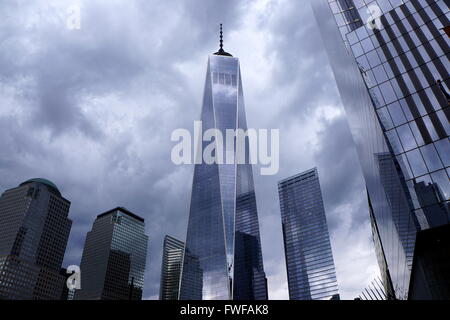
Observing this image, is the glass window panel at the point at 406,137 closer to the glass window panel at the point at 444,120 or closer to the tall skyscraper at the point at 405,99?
the tall skyscraper at the point at 405,99

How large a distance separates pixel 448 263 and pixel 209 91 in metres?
174

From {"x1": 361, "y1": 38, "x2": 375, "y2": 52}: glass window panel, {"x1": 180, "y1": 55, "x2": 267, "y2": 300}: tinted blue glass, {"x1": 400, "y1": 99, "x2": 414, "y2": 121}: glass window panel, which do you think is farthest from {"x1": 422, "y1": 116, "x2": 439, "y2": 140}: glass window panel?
{"x1": 180, "y1": 55, "x2": 267, "y2": 300}: tinted blue glass

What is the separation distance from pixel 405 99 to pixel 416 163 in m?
7.97

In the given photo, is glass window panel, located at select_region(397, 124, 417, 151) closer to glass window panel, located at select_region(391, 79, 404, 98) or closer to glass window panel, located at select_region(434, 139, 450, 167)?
glass window panel, located at select_region(434, 139, 450, 167)

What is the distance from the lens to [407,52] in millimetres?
40406

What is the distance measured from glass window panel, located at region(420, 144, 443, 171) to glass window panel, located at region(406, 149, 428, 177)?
380mm

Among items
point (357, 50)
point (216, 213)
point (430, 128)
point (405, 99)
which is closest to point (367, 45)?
point (357, 50)

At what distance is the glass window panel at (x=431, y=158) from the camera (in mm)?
32312

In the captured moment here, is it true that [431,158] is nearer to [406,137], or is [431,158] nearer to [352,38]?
[406,137]

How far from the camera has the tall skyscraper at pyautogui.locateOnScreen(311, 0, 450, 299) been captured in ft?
106

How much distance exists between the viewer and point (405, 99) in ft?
123
